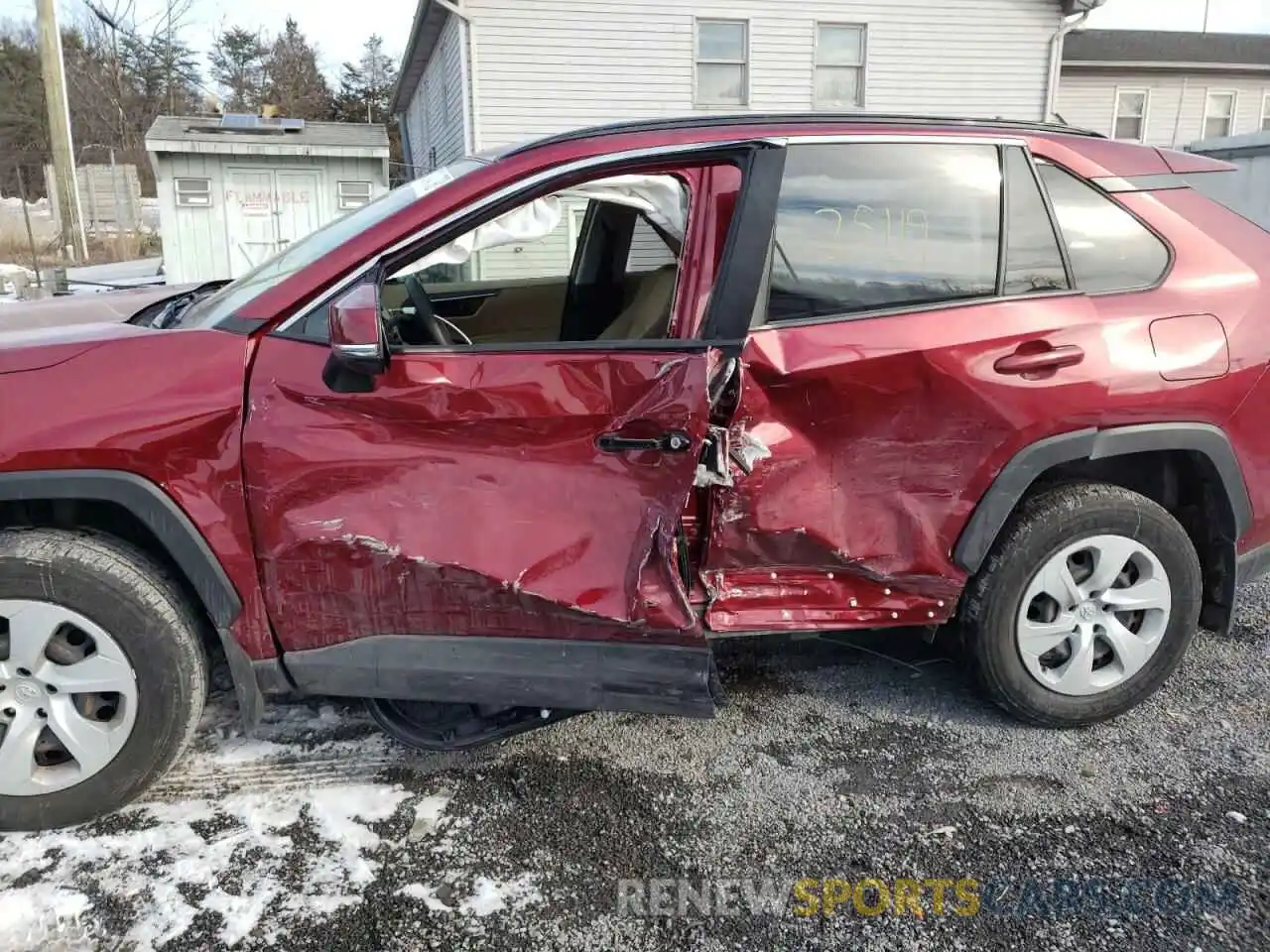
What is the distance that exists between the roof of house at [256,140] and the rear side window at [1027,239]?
12081 mm

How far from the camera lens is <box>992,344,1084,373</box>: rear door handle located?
2.66 metres

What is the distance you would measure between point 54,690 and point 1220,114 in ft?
95.3

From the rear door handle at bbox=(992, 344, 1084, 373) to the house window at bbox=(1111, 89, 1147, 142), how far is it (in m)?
24.1

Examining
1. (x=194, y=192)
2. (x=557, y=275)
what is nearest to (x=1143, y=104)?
(x=194, y=192)

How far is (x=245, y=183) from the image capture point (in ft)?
42.8

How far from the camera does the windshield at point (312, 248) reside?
2.57m

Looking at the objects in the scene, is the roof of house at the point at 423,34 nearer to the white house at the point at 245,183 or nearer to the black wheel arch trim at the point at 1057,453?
the white house at the point at 245,183

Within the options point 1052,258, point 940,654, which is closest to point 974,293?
point 1052,258

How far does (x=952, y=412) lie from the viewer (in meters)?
2.64

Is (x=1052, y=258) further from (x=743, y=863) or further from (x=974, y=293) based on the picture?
(x=743, y=863)

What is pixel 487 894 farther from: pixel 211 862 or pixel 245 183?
pixel 245 183

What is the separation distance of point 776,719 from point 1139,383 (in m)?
1.54

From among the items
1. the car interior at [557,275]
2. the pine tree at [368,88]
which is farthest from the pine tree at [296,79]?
the car interior at [557,275]

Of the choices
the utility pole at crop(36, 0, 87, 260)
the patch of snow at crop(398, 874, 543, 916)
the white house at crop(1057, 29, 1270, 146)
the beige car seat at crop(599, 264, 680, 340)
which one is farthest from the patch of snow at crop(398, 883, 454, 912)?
the white house at crop(1057, 29, 1270, 146)
